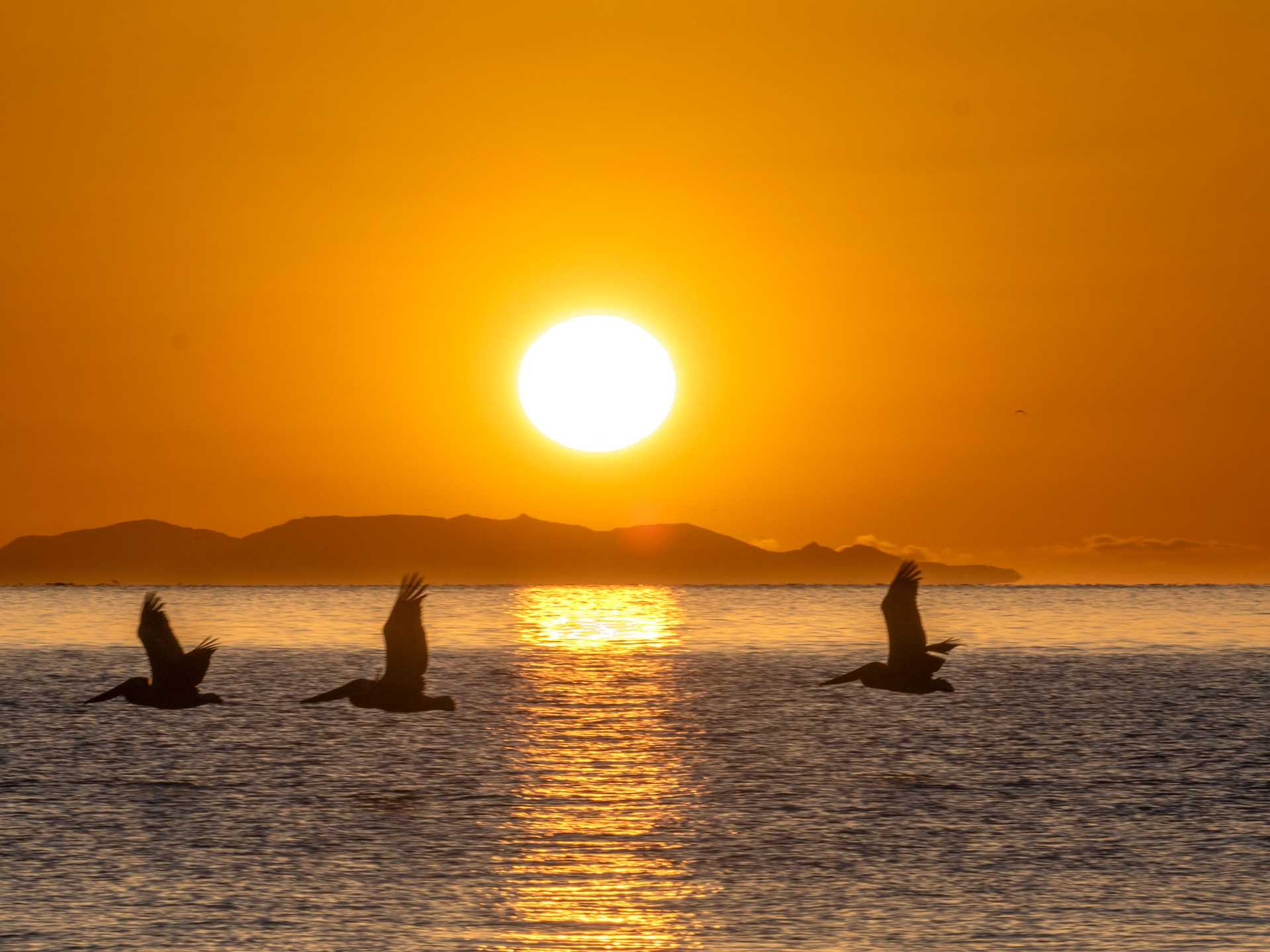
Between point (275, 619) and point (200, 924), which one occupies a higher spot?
point (275, 619)

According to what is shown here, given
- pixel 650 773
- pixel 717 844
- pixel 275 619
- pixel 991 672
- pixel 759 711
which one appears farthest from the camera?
pixel 275 619

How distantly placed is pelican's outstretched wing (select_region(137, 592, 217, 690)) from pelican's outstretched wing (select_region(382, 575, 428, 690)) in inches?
181

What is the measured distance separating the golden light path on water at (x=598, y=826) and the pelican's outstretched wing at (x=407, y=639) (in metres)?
3.26

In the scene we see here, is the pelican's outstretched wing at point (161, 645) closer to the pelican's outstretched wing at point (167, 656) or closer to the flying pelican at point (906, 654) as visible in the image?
the pelican's outstretched wing at point (167, 656)

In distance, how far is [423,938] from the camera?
2306 cm

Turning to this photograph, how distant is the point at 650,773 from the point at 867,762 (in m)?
5.47

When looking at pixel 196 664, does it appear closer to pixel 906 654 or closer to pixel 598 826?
pixel 598 826

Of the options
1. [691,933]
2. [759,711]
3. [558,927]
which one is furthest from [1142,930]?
[759,711]

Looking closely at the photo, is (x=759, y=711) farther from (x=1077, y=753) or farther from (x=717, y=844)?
(x=717, y=844)

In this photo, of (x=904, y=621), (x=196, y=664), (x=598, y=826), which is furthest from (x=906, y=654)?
(x=196, y=664)

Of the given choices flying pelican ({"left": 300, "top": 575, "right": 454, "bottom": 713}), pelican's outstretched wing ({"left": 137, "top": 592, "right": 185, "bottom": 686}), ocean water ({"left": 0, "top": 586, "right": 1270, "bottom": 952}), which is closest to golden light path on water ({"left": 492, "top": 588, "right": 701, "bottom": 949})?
ocean water ({"left": 0, "top": 586, "right": 1270, "bottom": 952})

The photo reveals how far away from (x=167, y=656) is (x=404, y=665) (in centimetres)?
607

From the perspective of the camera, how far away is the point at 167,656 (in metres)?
39.5

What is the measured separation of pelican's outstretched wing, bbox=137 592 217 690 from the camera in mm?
39031
